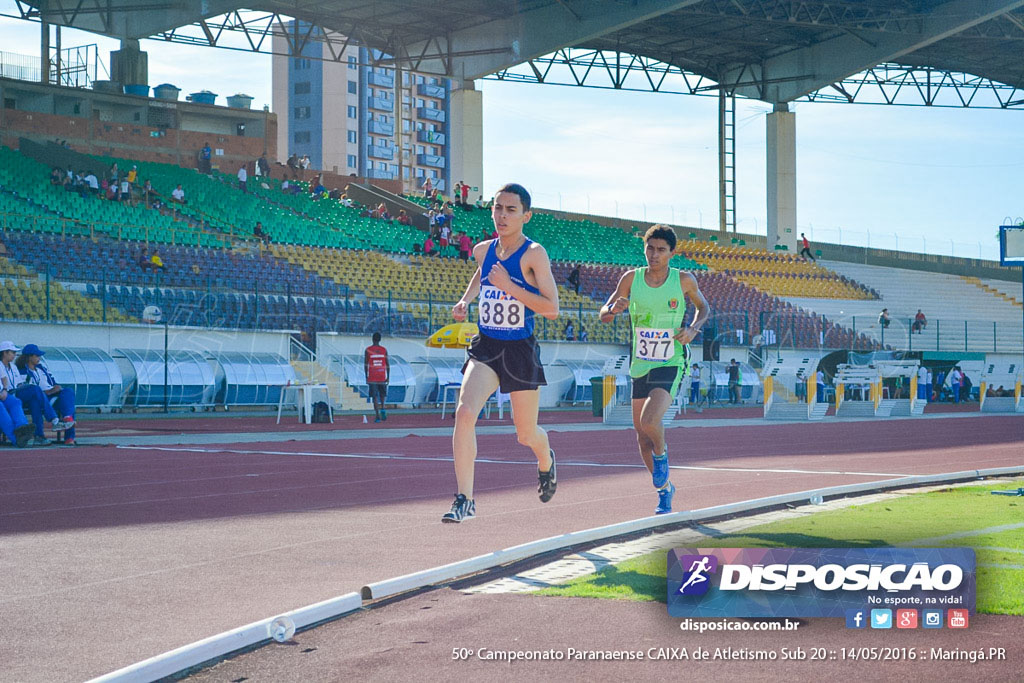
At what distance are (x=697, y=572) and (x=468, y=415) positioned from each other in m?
2.87

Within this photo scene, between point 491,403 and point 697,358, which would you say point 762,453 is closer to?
point 491,403

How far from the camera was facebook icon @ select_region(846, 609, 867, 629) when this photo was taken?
409 centimetres

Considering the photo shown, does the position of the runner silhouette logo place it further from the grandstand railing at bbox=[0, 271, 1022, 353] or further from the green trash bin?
the green trash bin

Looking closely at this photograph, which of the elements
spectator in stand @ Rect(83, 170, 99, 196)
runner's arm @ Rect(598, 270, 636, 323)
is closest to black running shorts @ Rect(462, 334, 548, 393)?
runner's arm @ Rect(598, 270, 636, 323)

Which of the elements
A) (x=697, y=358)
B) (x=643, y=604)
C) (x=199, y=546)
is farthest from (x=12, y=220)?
(x=643, y=604)

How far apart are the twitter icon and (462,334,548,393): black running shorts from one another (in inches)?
133

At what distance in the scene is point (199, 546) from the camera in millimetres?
7598

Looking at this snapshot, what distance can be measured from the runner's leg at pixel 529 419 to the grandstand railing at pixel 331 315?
1992 cm

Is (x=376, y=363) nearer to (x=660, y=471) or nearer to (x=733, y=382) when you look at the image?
(x=660, y=471)

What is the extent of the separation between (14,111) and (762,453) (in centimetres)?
3795

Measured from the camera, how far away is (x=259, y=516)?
9.16 metres

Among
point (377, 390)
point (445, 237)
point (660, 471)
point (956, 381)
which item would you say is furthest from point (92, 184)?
point (660, 471)

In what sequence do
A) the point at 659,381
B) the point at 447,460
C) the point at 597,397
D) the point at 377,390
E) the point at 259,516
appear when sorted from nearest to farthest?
the point at 659,381, the point at 259,516, the point at 447,460, the point at 377,390, the point at 597,397

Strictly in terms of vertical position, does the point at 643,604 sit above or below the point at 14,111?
below
